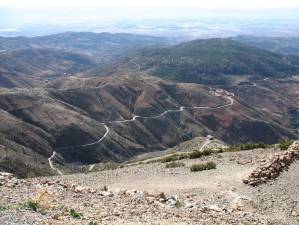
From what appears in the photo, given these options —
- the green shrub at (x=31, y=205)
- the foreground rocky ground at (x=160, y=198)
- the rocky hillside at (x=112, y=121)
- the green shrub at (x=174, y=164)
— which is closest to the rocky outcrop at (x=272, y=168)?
the foreground rocky ground at (x=160, y=198)

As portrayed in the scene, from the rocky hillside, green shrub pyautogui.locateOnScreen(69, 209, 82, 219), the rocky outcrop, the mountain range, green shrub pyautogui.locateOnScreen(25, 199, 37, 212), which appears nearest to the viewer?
green shrub pyautogui.locateOnScreen(69, 209, 82, 219)

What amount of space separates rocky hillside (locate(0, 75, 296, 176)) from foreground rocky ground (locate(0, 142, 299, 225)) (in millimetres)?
28721

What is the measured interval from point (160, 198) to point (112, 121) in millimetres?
89073

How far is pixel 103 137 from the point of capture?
93.0 m

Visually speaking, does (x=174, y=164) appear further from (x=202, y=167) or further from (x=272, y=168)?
(x=272, y=168)

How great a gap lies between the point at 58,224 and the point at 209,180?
1157 centimetres

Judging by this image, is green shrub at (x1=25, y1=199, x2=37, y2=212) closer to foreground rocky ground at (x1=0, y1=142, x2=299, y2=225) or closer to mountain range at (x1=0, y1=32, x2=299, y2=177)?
foreground rocky ground at (x1=0, y1=142, x2=299, y2=225)

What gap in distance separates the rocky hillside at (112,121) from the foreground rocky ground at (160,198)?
28.7 m

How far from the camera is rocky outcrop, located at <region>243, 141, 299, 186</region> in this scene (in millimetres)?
22531

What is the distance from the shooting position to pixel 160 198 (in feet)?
63.1

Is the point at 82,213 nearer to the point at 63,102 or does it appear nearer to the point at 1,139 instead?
the point at 1,139

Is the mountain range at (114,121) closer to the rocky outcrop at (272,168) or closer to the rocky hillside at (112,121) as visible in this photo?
the rocky hillside at (112,121)

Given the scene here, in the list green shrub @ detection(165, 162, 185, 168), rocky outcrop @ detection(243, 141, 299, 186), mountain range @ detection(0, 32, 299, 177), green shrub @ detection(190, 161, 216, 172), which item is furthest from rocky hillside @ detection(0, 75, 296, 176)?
rocky outcrop @ detection(243, 141, 299, 186)

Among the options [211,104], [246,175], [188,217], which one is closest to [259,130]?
[211,104]
